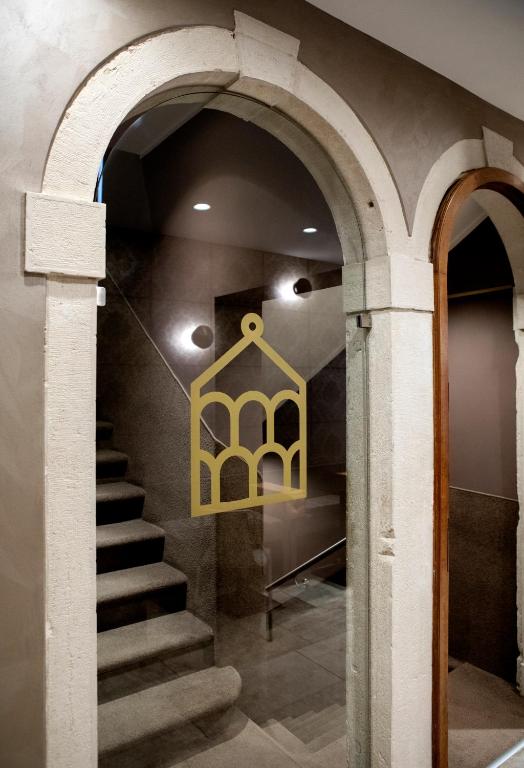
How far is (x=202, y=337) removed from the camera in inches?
72.0

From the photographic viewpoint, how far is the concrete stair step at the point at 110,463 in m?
1.65

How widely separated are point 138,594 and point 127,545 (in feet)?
0.50

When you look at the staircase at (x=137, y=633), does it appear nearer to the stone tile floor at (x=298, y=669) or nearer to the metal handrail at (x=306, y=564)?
the stone tile floor at (x=298, y=669)

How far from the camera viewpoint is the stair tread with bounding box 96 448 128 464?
1.64 m

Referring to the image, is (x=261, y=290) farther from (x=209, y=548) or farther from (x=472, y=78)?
(x=472, y=78)

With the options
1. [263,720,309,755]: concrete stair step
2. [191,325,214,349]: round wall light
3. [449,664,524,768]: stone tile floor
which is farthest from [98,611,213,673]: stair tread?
[449,664,524,768]: stone tile floor

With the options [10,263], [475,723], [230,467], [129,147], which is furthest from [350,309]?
[475,723]

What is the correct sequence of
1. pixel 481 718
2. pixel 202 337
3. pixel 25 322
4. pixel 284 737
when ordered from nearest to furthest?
pixel 25 322 → pixel 202 337 → pixel 284 737 → pixel 481 718

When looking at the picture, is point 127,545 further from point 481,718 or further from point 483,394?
point 483,394

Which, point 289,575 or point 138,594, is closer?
point 138,594

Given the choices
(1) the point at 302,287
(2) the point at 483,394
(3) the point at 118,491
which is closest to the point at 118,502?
(3) the point at 118,491

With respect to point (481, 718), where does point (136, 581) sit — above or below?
above

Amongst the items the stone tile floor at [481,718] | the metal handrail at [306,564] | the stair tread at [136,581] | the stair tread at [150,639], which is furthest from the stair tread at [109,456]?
the stone tile floor at [481,718]

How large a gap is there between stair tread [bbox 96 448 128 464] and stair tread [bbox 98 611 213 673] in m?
0.50
